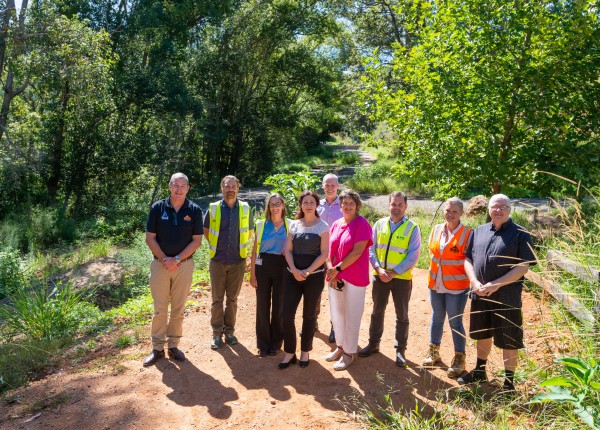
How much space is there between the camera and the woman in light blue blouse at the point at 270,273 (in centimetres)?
548

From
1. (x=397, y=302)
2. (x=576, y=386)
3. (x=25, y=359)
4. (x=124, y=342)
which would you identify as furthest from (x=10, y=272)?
(x=576, y=386)

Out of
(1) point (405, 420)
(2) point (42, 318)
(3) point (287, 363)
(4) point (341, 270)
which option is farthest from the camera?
(2) point (42, 318)

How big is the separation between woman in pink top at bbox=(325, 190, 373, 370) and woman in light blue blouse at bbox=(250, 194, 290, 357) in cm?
61

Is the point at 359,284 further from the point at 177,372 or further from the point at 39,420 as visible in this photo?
the point at 39,420

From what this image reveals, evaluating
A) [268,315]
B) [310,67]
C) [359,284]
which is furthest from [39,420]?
[310,67]

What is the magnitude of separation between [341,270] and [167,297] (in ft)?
6.28

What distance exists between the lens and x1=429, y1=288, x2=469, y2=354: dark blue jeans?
4945 millimetres

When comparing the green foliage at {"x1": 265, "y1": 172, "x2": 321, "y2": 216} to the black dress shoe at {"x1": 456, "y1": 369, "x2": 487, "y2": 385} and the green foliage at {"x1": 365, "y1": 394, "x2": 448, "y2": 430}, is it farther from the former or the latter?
the green foliage at {"x1": 365, "y1": 394, "x2": 448, "y2": 430}

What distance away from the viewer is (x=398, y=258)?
519cm

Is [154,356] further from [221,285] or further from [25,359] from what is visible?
[25,359]

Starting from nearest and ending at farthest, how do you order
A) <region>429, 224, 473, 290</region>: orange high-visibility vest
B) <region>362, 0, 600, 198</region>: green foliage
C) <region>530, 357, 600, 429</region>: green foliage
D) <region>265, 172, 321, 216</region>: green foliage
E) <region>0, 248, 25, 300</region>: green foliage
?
<region>530, 357, 600, 429</region>: green foliage < <region>429, 224, 473, 290</region>: orange high-visibility vest < <region>362, 0, 600, 198</region>: green foliage < <region>265, 172, 321, 216</region>: green foliage < <region>0, 248, 25, 300</region>: green foliage

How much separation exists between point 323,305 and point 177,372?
2.99 metres

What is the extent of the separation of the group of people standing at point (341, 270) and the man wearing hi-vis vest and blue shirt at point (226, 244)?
0.01 m

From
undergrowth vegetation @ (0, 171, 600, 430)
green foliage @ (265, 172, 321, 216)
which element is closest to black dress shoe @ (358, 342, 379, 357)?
undergrowth vegetation @ (0, 171, 600, 430)
